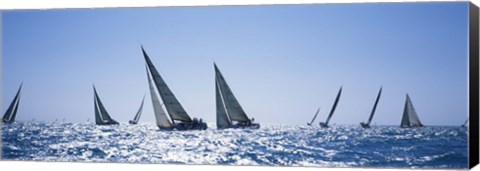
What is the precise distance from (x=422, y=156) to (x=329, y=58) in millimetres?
1632

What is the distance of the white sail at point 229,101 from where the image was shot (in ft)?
43.3

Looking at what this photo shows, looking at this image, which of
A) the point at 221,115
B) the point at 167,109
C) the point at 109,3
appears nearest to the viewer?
the point at 221,115

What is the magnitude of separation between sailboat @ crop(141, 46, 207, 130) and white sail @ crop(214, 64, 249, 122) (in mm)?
406

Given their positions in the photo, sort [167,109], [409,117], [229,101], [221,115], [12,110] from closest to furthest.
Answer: [409,117] < [229,101] < [221,115] < [167,109] < [12,110]

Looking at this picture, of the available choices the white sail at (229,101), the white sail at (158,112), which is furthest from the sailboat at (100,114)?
the white sail at (229,101)

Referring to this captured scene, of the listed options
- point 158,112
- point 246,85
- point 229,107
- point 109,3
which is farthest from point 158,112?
point 109,3

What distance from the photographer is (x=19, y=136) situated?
14.0 metres

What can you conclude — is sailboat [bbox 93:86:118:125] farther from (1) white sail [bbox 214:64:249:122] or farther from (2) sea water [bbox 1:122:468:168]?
(1) white sail [bbox 214:64:249:122]

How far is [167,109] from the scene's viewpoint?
45.1 feet

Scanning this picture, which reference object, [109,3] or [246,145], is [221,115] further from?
[109,3]

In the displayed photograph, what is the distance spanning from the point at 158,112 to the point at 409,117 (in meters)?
3.23

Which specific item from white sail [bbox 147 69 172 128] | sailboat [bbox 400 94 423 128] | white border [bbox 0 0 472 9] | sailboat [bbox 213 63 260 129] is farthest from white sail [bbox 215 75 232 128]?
sailboat [bbox 400 94 423 128]

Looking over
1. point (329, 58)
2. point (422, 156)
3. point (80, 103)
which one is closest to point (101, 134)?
point (80, 103)

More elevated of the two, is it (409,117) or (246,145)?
(409,117)
